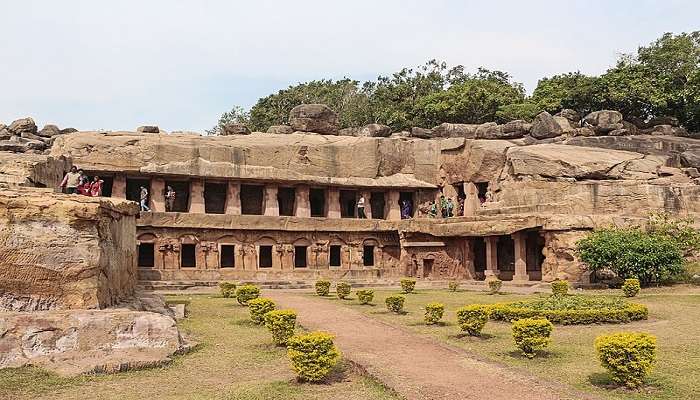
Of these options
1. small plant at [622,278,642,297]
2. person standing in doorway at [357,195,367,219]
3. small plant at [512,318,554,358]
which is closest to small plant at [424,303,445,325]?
small plant at [512,318,554,358]

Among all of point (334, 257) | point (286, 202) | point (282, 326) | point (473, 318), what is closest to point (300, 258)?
point (334, 257)

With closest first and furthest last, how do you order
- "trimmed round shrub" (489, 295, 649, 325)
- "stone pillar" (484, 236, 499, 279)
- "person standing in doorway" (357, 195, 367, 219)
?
1. "trimmed round shrub" (489, 295, 649, 325)
2. "stone pillar" (484, 236, 499, 279)
3. "person standing in doorway" (357, 195, 367, 219)

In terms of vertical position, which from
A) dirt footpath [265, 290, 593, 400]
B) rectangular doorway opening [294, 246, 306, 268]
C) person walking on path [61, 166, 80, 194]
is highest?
person walking on path [61, 166, 80, 194]

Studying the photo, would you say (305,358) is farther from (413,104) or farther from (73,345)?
(413,104)

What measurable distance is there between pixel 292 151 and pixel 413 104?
20161 mm

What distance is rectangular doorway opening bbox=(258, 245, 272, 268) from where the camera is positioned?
98.6 feet

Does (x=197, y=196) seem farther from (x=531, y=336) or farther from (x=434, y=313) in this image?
(x=531, y=336)

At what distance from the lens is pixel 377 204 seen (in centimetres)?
3556

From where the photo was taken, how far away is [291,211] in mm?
33906

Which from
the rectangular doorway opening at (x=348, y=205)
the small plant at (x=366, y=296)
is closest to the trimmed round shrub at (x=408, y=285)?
the small plant at (x=366, y=296)

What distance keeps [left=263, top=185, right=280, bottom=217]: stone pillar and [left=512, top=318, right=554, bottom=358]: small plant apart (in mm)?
21404

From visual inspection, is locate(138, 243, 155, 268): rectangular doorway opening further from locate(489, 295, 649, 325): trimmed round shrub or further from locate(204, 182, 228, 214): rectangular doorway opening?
locate(489, 295, 649, 325): trimmed round shrub

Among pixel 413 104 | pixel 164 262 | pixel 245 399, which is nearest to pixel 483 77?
pixel 413 104

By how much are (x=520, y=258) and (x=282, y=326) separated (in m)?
16.6
